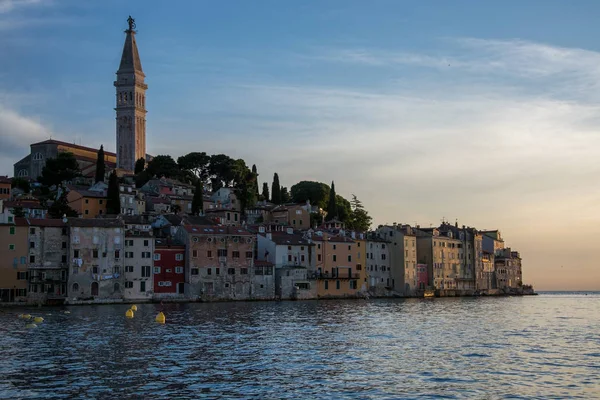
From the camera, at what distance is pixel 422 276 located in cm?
10381

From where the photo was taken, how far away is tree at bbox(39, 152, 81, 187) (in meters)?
111

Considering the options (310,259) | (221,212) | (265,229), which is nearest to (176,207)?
(221,212)

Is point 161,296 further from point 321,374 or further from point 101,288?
point 321,374

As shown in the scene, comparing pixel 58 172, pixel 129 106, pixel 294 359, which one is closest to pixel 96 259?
pixel 58 172

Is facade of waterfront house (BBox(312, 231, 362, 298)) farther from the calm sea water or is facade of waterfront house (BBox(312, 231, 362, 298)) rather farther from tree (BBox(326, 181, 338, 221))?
the calm sea water

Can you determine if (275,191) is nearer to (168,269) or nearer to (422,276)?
(422,276)

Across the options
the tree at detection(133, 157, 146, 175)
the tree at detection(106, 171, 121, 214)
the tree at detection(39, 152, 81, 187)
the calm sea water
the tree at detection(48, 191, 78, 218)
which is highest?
the tree at detection(133, 157, 146, 175)

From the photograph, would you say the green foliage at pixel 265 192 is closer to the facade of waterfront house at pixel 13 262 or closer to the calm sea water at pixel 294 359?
the facade of waterfront house at pixel 13 262

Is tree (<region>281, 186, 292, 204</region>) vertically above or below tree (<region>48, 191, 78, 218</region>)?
above

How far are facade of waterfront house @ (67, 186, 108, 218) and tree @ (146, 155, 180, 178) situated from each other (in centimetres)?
2403

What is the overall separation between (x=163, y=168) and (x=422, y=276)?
45.1m

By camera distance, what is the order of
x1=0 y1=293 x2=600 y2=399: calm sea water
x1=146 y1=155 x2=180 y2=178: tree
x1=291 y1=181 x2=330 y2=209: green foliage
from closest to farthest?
1. x1=0 y1=293 x2=600 y2=399: calm sea water
2. x1=146 y1=155 x2=180 y2=178: tree
3. x1=291 y1=181 x2=330 y2=209: green foliage

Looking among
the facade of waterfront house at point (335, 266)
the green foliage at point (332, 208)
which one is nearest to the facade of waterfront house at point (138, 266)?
the facade of waterfront house at point (335, 266)

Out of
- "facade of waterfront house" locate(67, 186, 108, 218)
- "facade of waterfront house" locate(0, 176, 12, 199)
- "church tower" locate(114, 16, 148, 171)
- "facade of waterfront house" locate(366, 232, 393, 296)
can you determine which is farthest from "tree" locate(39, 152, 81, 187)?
"facade of waterfront house" locate(366, 232, 393, 296)
